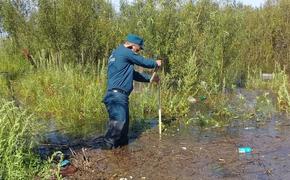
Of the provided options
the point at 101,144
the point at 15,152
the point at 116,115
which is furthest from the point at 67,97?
the point at 15,152

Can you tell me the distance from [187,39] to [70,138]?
5066 millimetres

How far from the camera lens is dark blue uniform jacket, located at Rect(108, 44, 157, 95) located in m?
6.86

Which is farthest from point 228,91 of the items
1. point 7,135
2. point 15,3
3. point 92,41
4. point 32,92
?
point 15,3

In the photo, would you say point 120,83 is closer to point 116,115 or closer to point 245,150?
point 116,115

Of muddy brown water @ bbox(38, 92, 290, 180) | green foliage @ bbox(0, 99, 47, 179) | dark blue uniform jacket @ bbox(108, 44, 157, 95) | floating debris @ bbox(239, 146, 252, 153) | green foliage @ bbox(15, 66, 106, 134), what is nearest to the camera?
green foliage @ bbox(0, 99, 47, 179)

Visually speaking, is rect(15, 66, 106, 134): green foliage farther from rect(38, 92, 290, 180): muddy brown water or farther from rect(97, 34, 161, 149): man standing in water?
rect(97, 34, 161, 149): man standing in water

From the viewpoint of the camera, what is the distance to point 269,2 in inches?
721

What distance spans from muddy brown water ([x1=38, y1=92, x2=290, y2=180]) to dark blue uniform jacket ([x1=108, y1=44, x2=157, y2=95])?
1.13m

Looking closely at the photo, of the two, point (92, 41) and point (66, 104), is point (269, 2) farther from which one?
point (66, 104)

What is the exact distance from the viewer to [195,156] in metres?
6.63

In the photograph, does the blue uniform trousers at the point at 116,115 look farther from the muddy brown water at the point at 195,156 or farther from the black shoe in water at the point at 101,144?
the muddy brown water at the point at 195,156

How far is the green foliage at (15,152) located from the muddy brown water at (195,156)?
561 millimetres

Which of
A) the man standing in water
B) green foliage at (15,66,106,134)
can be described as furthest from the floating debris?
green foliage at (15,66,106,134)

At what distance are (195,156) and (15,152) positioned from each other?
9.38 feet
